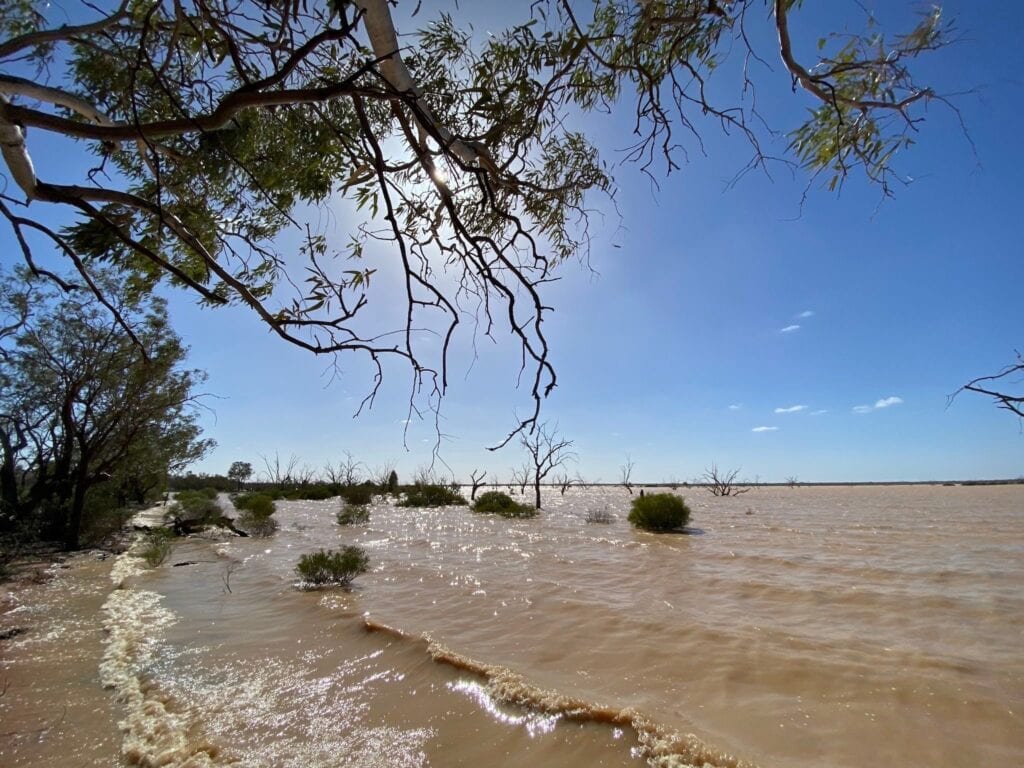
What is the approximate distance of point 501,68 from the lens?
316cm

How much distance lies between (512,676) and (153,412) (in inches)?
457

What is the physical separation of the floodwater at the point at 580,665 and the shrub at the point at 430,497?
18.8 meters

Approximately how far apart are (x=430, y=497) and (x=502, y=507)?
25.8 feet

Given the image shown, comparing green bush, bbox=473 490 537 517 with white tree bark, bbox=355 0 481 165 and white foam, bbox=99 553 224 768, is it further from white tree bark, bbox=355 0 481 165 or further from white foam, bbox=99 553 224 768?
white tree bark, bbox=355 0 481 165

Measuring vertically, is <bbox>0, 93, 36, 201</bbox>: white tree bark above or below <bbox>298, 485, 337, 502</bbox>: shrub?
above

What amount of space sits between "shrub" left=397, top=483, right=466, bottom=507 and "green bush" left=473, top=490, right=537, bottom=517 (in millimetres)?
5036

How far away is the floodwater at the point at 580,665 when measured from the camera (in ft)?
8.54

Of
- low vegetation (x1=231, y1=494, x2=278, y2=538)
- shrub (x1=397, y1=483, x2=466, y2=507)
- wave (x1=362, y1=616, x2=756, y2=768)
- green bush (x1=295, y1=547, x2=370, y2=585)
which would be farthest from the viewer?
shrub (x1=397, y1=483, x2=466, y2=507)

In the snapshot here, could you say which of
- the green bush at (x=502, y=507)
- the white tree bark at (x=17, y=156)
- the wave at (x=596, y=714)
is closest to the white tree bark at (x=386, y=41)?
the white tree bark at (x=17, y=156)

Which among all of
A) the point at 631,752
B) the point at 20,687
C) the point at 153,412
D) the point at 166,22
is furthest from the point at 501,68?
the point at 153,412

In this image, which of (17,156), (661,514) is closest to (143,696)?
(17,156)

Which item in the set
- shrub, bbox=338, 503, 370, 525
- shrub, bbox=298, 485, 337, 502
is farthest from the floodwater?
shrub, bbox=298, 485, 337, 502

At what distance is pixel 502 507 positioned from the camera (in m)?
20.8

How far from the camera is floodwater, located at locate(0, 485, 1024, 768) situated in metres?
2.60
